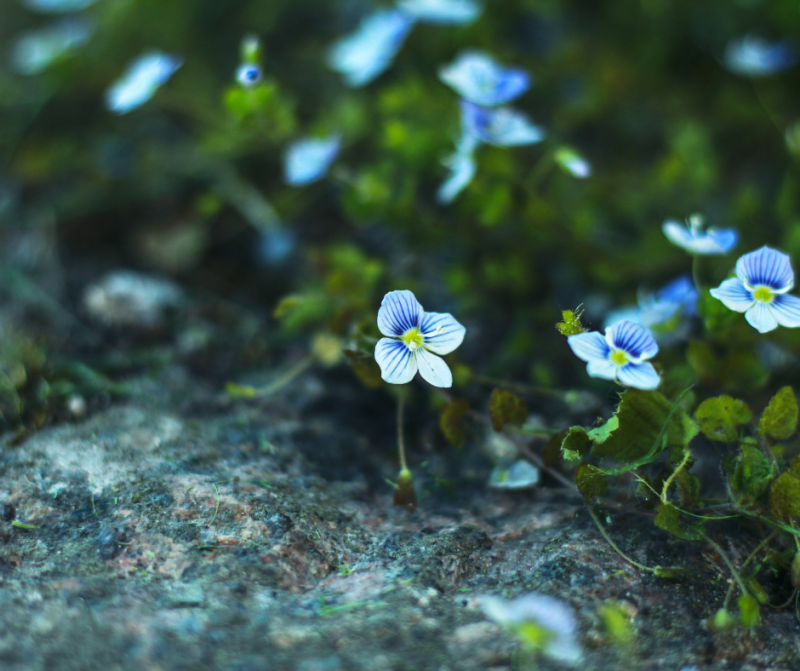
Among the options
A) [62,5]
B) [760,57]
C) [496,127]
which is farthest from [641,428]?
[62,5]

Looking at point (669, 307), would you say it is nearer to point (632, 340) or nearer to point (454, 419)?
point (632, 340)

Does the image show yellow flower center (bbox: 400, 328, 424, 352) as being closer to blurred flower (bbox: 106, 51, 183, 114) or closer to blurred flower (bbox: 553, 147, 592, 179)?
blurred flower (bbox: 553, 147, 592, 179)

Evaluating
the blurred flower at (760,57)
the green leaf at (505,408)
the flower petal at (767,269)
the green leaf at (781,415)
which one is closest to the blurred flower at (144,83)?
the green leaf at (505,408)

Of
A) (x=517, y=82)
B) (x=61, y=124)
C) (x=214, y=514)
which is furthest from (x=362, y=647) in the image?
(x=61, y=124)

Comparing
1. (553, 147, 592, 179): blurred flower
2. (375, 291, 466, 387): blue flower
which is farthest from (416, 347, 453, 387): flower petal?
(553, 147, 592, 179): blurred flower

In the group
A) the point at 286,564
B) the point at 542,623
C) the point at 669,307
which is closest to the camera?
the point at 542,623

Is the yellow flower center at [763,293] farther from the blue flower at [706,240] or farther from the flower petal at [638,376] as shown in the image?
the flower petal at [638,376]

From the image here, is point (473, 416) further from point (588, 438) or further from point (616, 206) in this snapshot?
point (616, 206)
